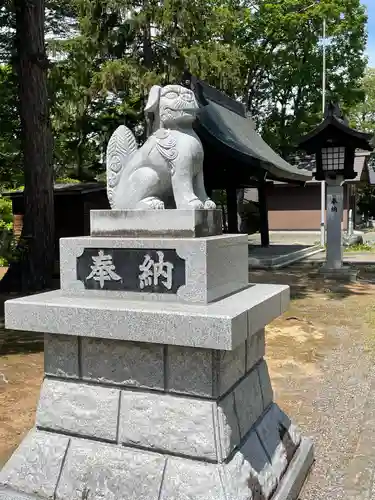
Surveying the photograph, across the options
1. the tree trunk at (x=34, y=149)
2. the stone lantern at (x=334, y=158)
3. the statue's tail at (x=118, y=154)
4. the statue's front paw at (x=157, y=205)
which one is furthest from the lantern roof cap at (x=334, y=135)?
the statue's front paw at (x=157, y=205)

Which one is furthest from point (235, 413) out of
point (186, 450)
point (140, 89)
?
point (140, 89)

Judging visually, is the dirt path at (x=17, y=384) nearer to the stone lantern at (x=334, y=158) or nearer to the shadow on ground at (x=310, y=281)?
the shadow on ground at (x=310, y=281)

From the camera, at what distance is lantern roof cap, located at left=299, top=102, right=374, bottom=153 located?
469 inches

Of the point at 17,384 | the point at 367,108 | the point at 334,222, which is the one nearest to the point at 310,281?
the point at 334,222

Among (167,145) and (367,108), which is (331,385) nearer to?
(167,145)

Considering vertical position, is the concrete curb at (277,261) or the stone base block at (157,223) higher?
the stone base block at (157,223)

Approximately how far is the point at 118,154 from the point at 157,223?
75 cm

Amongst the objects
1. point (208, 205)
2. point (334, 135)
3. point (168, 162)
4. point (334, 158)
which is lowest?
point (208, 205)

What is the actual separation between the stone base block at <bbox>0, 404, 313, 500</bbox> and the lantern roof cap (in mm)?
9996

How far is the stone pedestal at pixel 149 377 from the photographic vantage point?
8.86 ft

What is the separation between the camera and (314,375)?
216 inches

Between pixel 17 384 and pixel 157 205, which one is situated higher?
pixel 157 205

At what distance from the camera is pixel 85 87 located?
17.3 m

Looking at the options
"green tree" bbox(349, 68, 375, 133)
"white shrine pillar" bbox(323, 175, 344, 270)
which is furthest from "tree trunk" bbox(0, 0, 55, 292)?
"green tree" bbox(349, 68, 375, 133)
